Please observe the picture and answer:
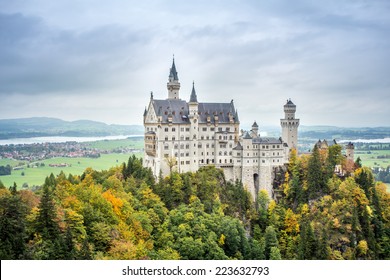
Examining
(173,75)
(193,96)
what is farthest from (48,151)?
(193,96)

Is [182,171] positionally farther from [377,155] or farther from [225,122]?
[377,155]

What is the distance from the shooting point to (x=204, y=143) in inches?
Result: 2275

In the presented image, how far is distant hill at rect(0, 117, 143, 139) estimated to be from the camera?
158 ft

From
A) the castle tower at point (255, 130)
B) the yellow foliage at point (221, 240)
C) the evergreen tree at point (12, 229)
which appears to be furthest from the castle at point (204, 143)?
the evergreen tree at point (12, 229)

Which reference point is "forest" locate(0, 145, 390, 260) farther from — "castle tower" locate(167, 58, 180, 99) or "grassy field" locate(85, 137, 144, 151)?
"grassy field" locate(85, 137, 144, 151)

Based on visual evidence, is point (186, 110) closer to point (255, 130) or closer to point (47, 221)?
point (255, 130)

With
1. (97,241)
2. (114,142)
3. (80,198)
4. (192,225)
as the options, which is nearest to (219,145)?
(192,225)

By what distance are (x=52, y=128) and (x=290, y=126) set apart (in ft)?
96.1

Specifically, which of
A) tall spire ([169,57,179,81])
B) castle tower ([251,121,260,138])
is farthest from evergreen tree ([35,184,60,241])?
castle tower ([251,121,260,138])

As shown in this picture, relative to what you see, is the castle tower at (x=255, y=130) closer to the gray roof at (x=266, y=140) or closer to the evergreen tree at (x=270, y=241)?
the gray roof at (x=266, y=140)

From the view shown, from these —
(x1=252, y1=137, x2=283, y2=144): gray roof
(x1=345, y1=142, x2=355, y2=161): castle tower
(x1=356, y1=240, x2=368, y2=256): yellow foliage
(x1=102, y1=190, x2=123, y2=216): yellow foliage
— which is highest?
(x1=252, y1=137, x2=283, y2=144): gray roof

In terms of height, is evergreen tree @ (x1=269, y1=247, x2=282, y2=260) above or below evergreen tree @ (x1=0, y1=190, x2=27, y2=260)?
below

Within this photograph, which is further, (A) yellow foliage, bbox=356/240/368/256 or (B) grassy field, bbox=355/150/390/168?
(B) grassy field, bbox=355/150/390/168

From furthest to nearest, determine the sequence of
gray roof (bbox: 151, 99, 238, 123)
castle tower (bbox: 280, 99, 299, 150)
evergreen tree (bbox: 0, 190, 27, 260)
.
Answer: castle tower (bbox: 280, 99, 299, 150)
gray roof (bbox: 151, 99, 238, 123)
evergreen tree (bbox: 0, 190, 27, 260)
